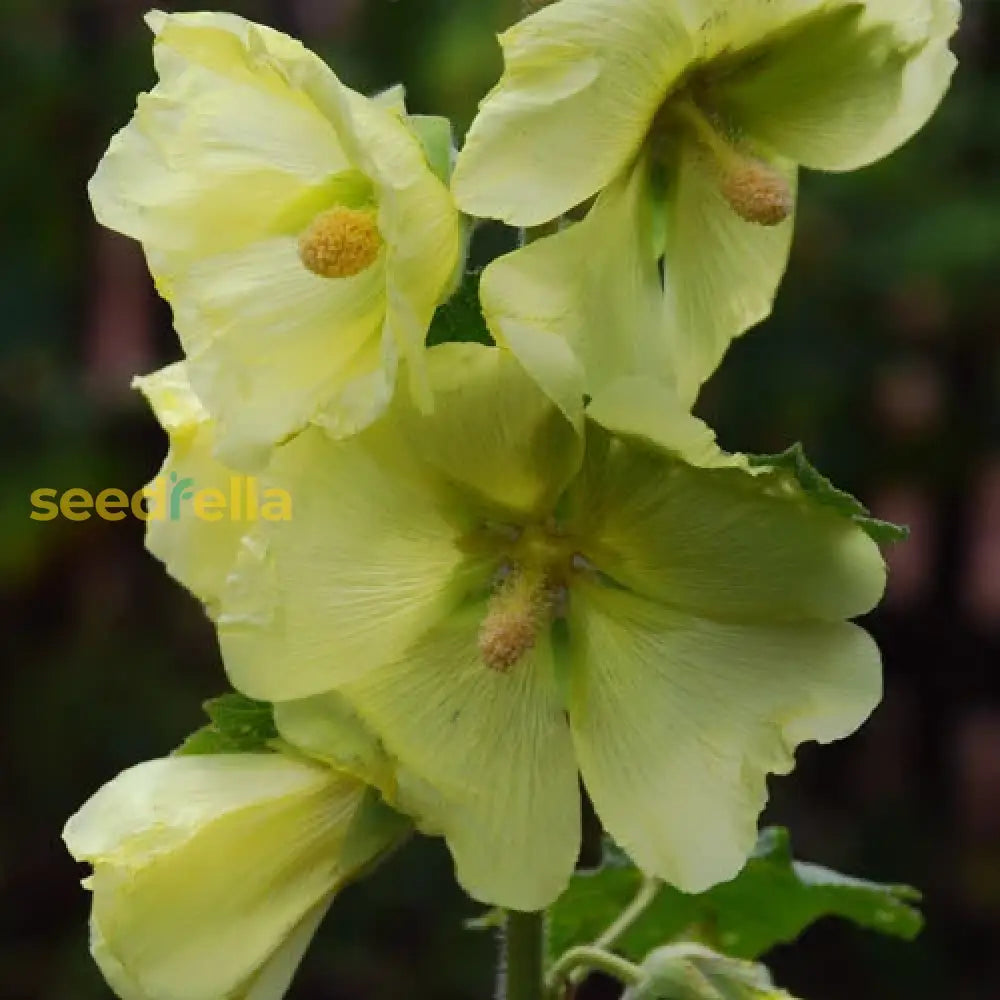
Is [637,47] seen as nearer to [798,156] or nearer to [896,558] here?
[798,156]

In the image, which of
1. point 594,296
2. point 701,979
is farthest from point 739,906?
point 594,296

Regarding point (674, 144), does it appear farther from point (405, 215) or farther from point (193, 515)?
point (193, 515)

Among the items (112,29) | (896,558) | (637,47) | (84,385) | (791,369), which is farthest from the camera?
(896,558)

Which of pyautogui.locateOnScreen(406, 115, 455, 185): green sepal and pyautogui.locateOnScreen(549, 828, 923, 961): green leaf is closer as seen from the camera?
pyautogui.locateOnScreen(406, 115, 455, 185): green sepal

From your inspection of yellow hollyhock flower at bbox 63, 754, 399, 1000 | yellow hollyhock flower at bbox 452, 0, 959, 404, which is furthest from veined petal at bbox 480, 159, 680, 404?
yellow hollyhock flower at bbox 63, 754, 399, 1000

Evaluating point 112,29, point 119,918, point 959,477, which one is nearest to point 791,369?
point 959,477

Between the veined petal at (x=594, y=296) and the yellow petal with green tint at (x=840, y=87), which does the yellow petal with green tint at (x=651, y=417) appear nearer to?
the veined petal at (x=594, y=296)

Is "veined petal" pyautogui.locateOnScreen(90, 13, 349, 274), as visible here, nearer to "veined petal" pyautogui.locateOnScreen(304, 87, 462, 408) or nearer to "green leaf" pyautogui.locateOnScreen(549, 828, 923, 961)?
"veined petal" pyautogui.locateOnScreen(304, 87, 462, 408)
